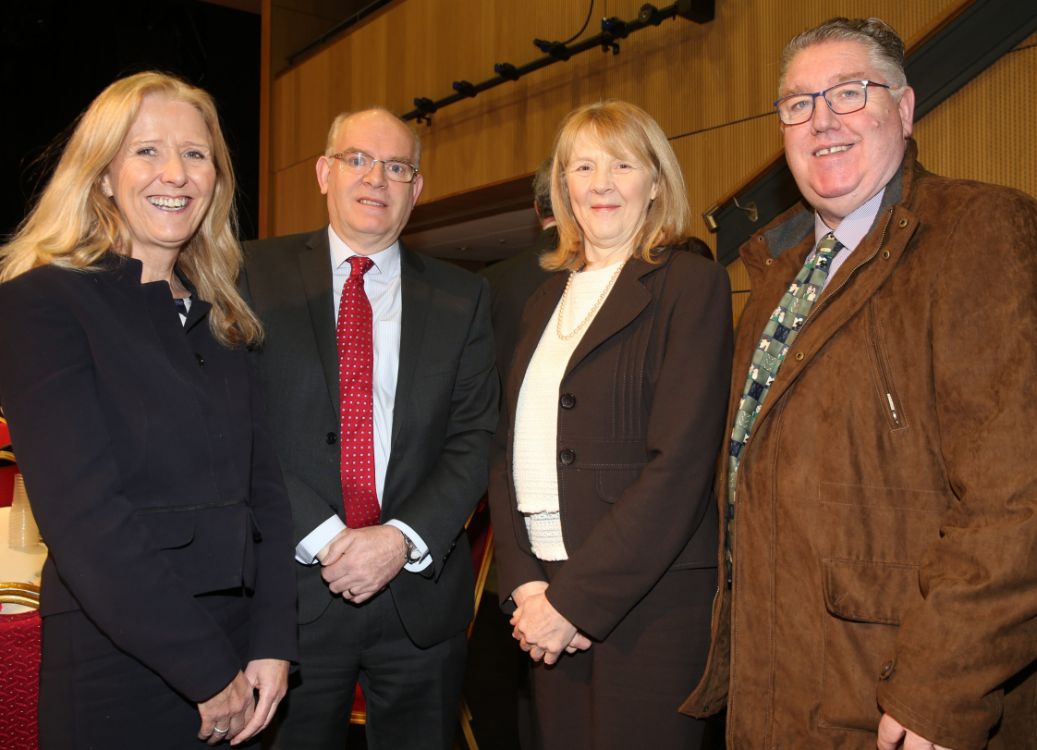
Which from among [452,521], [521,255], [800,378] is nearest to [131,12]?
[521,255]

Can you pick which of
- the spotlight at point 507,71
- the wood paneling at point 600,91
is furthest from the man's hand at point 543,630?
the spotlight at point 507,71

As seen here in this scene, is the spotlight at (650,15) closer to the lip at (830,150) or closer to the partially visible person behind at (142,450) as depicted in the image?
the lip at (830,150)

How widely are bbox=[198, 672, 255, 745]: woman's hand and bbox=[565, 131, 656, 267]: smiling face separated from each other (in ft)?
4.06

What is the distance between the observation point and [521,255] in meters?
2.64

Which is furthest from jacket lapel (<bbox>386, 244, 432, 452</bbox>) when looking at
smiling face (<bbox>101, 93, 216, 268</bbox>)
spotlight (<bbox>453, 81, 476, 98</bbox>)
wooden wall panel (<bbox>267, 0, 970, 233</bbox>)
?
spotlight (<bbox>453, 81, 476, 98</bbox>)

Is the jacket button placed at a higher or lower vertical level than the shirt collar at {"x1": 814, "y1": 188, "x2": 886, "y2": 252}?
lower

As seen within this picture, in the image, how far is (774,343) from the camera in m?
1.72

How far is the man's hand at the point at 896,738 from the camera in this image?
1300 millimetres

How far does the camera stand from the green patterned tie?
170cm

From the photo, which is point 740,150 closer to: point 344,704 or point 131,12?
point 344,704

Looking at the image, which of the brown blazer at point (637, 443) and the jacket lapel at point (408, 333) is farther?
the jacket lapel at point (408, 333)

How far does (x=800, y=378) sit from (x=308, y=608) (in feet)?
4.06

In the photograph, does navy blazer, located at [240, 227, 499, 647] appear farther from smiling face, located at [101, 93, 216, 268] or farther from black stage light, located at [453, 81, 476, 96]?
black stage light, located at [453, 81, 476, 96]

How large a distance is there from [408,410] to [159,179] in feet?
2.60
